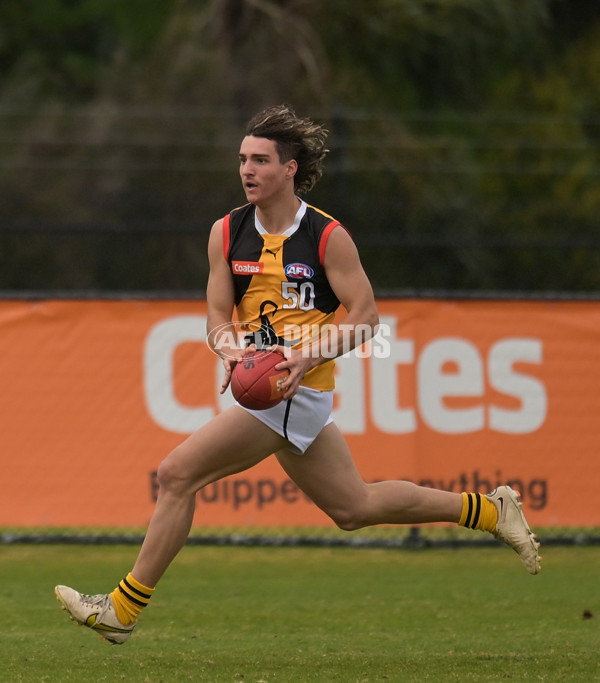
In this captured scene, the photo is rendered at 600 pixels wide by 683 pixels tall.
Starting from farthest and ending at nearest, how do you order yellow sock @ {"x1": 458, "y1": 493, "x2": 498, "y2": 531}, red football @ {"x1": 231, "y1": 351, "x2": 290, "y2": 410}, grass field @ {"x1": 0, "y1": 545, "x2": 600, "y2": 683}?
1. yellow sock @ {"x1": 458, "y1": 493, "x2": 498, "y2": 531}
2. grass field @ {"x1": 0, "y1": 545, "x2": 600, "y2": 683}
3. red football @ {"x1": 231, "y1": 351, "x2": 290, "y2": 410}

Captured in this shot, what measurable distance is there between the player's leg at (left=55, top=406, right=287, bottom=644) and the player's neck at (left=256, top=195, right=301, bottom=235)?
84 cm

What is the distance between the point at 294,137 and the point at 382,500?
5.46 feet

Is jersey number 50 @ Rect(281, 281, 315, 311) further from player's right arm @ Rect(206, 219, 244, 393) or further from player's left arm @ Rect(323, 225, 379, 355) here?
player's right arm @ Rect(206, 219, 244, 393)

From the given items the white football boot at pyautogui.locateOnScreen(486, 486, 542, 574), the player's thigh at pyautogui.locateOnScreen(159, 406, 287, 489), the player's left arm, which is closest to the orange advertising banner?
the white football boot at pyautogui.locateOnScreen(486, 486, 542, 574)

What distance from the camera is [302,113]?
651 inches

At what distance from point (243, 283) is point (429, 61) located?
15623 mm

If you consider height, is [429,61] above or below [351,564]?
above

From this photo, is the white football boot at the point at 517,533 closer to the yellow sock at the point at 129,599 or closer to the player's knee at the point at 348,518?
the player's knee at the point at 348,518

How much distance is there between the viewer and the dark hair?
5605mm

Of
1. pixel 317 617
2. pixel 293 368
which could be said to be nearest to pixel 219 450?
pixel 293 368

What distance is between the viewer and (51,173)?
17.8 m

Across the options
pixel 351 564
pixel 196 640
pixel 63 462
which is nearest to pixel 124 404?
pixel 63 462

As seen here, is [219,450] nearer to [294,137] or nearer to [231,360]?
[231,360]

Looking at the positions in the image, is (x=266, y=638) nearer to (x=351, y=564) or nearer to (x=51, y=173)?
(x=351, y=564)
